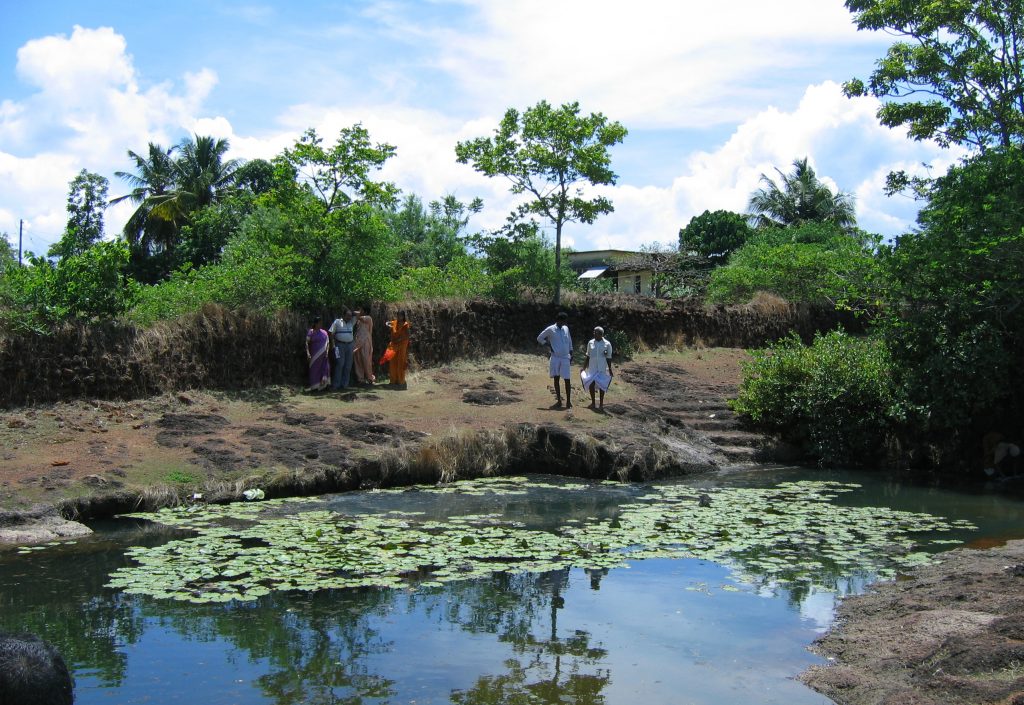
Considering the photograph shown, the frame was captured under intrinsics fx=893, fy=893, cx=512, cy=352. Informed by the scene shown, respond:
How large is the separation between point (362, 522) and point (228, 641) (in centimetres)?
399

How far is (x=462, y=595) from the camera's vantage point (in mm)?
8133

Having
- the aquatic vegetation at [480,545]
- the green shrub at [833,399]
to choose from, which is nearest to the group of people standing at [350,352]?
the aquatic vegetation at [480,545]

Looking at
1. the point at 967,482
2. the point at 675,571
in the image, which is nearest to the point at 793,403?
the point at 967,482

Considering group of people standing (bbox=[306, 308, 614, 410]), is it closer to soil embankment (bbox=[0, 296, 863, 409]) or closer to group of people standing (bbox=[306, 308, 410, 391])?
group of people standing (bbox=[306, 308, 410, 391])

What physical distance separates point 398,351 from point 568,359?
366 cm

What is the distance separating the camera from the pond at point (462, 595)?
6172 millimetres

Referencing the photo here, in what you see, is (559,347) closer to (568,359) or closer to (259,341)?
(568,359)

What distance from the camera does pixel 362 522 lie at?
1081 centimetres

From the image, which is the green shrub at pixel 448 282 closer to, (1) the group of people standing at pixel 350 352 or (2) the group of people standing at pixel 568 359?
(1) the group of people standing at pixel 350 352

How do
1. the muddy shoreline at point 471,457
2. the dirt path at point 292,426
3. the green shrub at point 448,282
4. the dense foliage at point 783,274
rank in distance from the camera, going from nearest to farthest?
the muddy shoreline at point 471,457 < the dirt path at point 292,426 < the green shrub at point 448,282 < the dense foliage at point 783,274

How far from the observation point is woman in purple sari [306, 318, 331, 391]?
16922mm

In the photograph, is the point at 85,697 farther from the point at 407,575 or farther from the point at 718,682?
the point at 718,682

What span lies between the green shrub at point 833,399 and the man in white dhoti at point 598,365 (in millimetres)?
3128

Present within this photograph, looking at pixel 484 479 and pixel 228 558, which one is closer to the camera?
pixel 228 558
